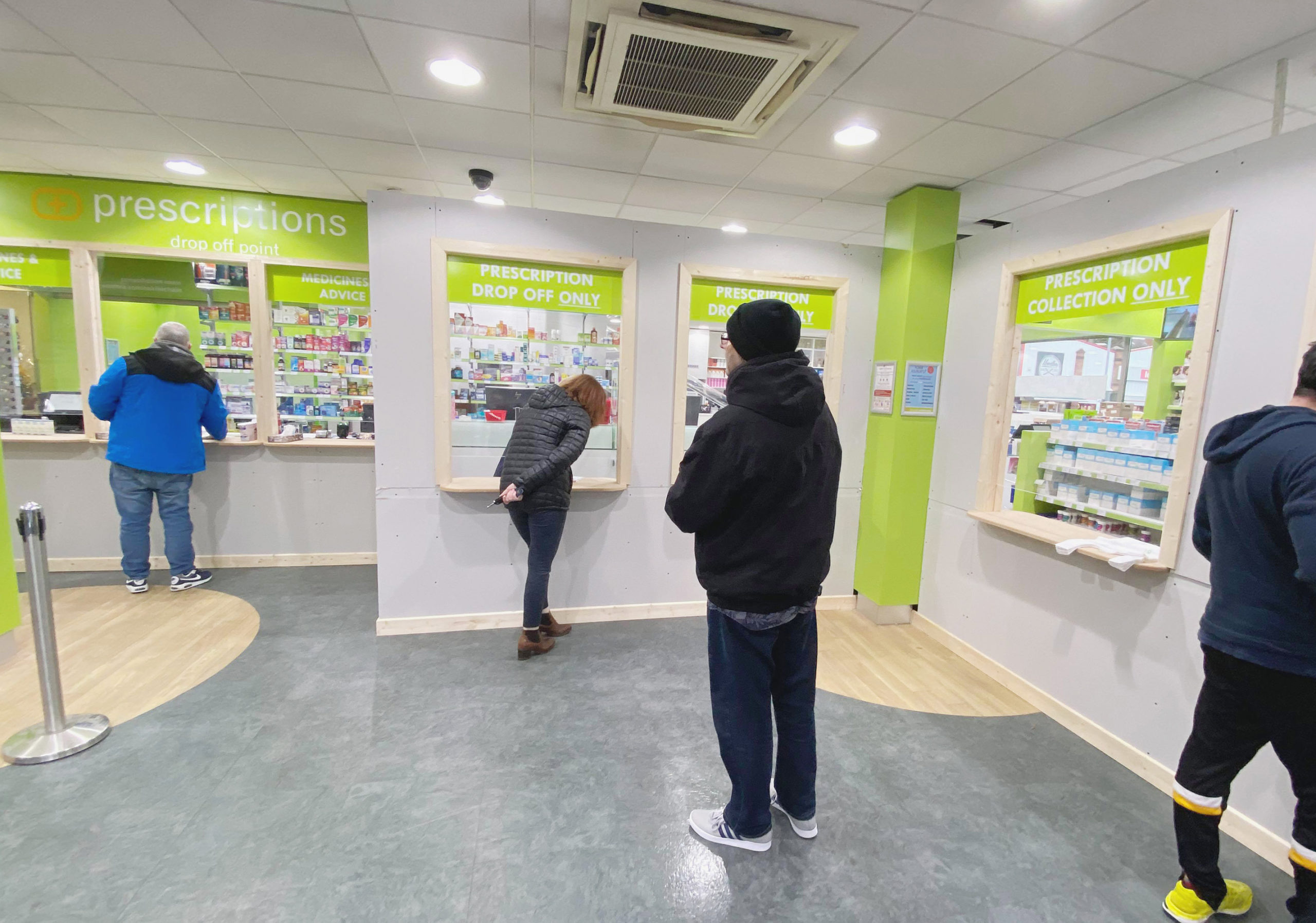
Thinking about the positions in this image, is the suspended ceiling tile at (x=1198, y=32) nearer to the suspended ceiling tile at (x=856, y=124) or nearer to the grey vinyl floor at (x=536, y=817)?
the suspended ceiling tile at (x=856, y=124)

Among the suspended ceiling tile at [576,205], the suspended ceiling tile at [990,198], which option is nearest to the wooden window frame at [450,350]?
the suspended ceiling tile at [576,205]

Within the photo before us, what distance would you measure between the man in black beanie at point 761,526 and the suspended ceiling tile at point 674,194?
2.50m

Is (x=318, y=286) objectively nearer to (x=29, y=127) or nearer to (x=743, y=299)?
(x=29, y=127)

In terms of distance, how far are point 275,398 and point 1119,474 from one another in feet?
18.8

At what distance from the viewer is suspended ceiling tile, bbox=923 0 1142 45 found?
192cm

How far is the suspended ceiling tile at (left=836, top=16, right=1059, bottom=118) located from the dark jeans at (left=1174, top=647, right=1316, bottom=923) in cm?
223

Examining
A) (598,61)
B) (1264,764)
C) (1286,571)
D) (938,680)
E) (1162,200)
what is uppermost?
(598,61)

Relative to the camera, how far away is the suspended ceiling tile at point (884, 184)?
11.3 feet

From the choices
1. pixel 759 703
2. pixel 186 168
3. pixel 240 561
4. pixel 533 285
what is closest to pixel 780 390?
pixel 759 703

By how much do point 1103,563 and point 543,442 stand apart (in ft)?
9.33

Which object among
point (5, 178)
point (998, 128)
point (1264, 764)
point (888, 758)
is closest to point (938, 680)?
point (888, 758)

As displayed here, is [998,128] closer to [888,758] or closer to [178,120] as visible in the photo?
[888,758]

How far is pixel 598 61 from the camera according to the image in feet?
7.53

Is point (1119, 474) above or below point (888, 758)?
above
